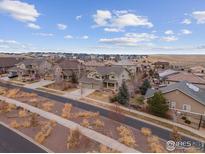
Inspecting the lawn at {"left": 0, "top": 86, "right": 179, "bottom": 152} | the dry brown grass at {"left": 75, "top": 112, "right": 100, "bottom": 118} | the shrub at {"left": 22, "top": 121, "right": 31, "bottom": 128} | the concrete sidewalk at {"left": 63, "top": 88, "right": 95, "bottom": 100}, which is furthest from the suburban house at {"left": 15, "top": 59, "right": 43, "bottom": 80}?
the shrub at {"left": 22, "top": 121, "right": 31, "bottom": 128}

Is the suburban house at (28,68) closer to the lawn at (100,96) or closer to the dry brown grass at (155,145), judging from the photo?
the lawn at (100,96)

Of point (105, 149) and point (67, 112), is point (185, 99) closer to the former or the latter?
point (105, 149)

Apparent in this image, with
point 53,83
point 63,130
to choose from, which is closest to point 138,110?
point 63,130

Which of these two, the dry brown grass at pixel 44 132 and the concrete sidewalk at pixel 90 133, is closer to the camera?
the concrete sidewalk at pixel 90 133

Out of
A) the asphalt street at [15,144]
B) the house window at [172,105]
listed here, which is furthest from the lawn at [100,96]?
the asphalt street at [15,144]

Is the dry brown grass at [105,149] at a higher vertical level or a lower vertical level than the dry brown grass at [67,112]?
lower

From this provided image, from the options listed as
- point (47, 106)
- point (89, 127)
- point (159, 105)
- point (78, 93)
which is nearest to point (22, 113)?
point (47, 106)

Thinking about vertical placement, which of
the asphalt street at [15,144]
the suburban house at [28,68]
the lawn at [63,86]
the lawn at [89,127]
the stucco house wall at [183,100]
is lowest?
the asphalt street at [15,144]

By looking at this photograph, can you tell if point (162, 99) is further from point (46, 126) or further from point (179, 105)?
point (46, 126)

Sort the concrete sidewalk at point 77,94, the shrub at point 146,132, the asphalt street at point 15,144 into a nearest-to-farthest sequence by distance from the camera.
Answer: the asphalt street at point 15,144, the shrub at point 146,132, the concrete sidewalk at point 77,94
